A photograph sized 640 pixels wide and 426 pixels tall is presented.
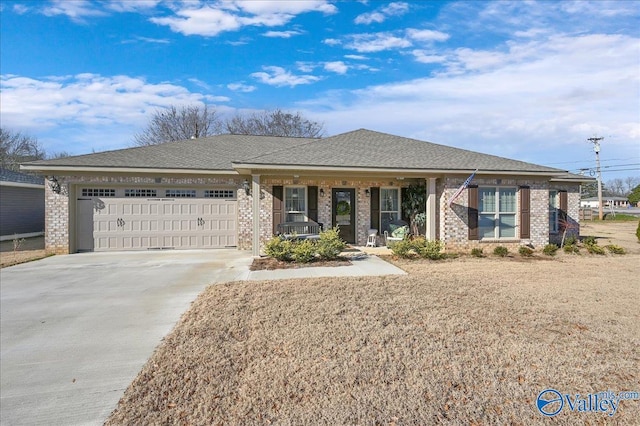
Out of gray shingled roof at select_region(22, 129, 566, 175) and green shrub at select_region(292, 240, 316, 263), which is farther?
gray shingled roof at select_region(22, 129, 566, 175)

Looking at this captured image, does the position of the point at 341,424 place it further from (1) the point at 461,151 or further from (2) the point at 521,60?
(2) the point at 521,60

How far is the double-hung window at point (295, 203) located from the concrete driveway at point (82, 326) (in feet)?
9.18

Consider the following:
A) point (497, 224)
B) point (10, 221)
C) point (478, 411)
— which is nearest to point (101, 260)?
point (10, 221)

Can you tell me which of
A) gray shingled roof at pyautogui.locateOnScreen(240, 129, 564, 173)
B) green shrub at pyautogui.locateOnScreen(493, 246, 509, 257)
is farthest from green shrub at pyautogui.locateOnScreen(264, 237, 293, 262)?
green shrub at pyautogui.locateOnScreen(493, 246, 509, 257)

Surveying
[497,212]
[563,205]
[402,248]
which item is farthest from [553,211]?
[402,248]

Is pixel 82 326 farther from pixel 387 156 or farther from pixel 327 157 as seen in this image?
pixel 387 156

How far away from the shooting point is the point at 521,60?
41.8ft

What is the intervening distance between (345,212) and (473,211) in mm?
4172

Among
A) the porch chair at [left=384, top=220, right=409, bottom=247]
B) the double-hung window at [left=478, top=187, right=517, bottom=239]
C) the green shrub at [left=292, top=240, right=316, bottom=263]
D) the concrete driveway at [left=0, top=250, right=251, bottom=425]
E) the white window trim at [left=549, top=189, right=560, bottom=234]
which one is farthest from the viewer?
the white window trim at [left=549, top=189, right=560, bottom=234]

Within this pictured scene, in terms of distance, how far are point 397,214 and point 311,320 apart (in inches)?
345

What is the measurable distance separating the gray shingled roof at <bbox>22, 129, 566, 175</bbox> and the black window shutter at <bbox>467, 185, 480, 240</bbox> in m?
0.69

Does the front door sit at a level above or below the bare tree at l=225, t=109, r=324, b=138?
below

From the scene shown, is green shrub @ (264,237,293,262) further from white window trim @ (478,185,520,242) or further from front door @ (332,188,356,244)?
white window trim @ (478,185,520,242)

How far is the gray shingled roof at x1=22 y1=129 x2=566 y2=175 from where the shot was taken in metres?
10.8
